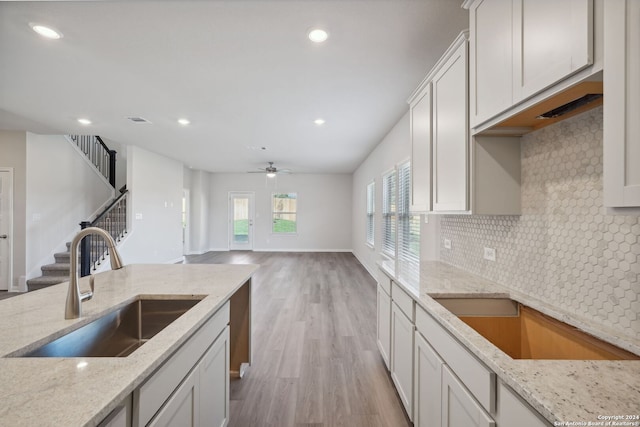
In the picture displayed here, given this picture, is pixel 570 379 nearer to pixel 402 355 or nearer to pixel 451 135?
pixel 402 355

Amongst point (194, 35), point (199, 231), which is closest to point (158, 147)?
point (199, 231)

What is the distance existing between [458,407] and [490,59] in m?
1.62

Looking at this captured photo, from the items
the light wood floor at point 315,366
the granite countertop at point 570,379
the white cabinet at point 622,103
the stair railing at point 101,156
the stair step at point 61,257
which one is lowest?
the light wood floor at point 315,366

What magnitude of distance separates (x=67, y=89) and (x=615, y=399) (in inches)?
190

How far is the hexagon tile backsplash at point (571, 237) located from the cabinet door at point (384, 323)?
862mm

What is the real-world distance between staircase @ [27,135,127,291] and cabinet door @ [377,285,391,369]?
4.23 m

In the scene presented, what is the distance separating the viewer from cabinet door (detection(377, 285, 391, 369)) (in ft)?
7.75

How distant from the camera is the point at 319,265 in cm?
768

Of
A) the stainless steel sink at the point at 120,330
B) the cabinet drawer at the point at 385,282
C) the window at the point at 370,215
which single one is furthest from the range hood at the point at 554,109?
the window at the point at 370,215

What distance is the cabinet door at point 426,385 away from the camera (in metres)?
1.39

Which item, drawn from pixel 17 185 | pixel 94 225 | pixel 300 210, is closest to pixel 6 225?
pixel 17 185

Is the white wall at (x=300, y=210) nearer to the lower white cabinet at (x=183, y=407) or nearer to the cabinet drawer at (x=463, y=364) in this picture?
the cabinet drawer at (x=463, y=364)

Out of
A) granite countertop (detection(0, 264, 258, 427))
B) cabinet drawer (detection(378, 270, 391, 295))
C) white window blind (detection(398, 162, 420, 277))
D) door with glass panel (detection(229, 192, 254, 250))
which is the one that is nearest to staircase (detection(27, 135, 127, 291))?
granite countertop (detection(0, 264, 258, 427))

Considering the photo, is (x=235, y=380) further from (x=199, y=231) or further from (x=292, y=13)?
(x=199, y=231)
